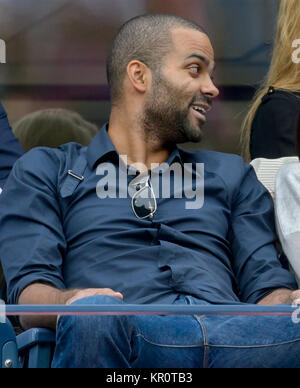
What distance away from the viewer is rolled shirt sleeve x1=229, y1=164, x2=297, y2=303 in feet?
8.21

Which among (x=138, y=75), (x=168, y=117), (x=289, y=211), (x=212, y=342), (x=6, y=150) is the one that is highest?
(x=138, y=75)

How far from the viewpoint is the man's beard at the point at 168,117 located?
2.77 m

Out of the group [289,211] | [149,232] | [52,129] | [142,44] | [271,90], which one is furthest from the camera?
[52,129]

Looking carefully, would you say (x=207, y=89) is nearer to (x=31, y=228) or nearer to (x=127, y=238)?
(x=127, y=238)

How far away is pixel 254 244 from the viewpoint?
2.59 meters

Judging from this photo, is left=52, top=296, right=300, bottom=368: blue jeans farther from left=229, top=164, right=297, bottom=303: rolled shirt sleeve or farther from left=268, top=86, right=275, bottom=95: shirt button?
left=268, top=86, right=275, bottom=95: shirt button

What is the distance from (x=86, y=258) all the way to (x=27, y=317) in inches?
12.3

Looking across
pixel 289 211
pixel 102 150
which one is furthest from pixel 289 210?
pixel 102 150

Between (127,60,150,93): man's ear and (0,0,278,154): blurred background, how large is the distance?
0.61 metres

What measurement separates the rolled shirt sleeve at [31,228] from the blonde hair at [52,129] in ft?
2.40

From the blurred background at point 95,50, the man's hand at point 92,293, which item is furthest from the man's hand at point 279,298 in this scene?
the blurred background at point 95,50

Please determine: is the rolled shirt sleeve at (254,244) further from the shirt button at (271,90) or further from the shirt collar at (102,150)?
the shirt button at (271,90)

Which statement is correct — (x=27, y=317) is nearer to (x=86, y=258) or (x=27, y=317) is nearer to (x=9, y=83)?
(x=86, y=258)

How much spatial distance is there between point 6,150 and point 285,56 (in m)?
0.95
